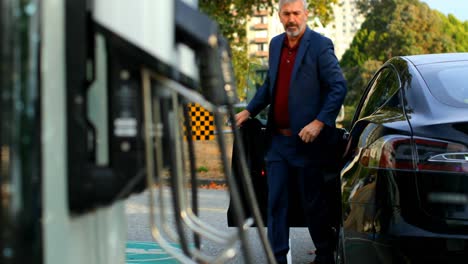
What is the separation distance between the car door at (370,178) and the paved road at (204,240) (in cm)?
47

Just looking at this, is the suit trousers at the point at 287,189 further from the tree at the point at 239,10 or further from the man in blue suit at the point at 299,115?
the tree at the point at 239,10

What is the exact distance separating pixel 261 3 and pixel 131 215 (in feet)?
34.1

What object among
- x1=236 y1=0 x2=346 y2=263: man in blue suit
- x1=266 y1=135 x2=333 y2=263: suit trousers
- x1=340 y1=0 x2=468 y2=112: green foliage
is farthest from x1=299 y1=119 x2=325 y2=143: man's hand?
x1=340 y1=0 x2=468 y2=112: green foliage

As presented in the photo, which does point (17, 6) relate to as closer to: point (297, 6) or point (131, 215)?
point (297, 6)

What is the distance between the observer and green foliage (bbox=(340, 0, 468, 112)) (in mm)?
55281

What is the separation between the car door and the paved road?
47 centimetres

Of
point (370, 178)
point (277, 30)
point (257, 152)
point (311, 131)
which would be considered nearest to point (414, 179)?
point (370, 178)

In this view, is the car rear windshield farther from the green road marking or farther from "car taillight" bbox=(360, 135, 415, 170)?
the green road marking

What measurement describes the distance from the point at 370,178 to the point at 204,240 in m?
1.98

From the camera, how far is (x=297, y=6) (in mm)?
5027

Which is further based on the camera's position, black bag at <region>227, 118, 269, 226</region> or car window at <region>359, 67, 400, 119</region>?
black bag at <region>227, 118, 269, 226</region>

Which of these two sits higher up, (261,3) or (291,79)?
(261,3)

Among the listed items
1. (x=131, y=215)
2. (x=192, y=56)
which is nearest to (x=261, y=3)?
(x=131, y=215)

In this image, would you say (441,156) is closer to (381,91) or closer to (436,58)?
(436,58)
